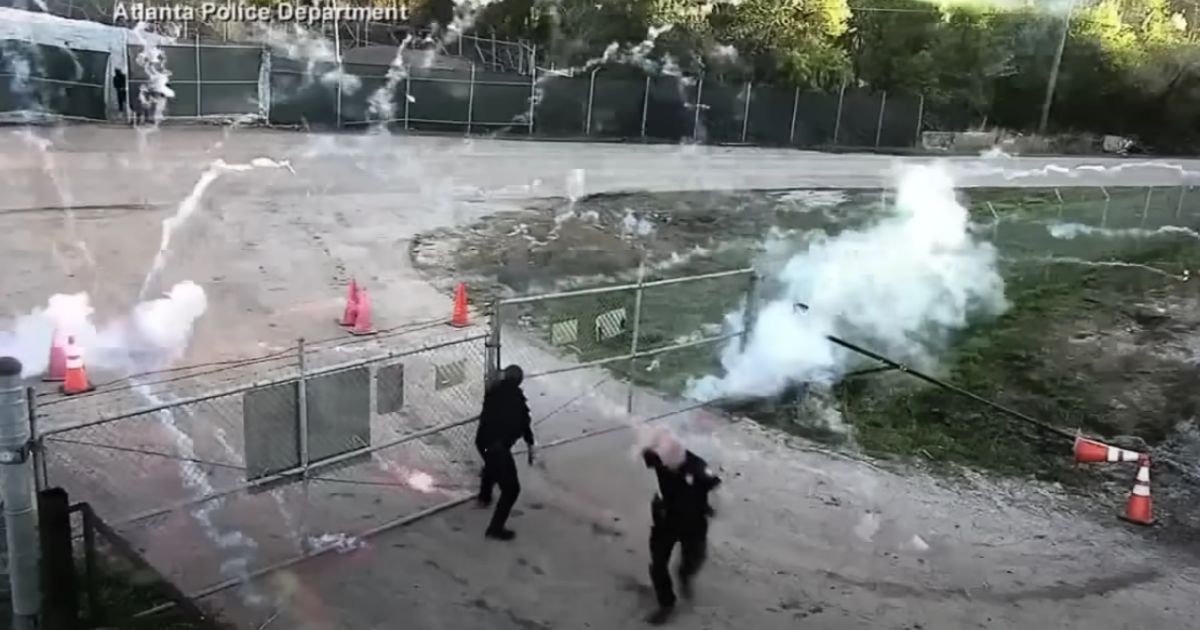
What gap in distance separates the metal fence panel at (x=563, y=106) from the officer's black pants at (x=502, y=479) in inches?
984

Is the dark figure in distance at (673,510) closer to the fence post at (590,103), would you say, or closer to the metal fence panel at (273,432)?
the metal fence panel at (273,432)

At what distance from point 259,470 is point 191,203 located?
39.0 feet

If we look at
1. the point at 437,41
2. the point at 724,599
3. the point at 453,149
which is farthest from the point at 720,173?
the point at 724,599

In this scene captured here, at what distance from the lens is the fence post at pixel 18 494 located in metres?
5.13

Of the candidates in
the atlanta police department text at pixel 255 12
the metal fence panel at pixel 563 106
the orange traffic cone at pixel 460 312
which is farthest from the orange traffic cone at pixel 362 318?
the atlanta police department text at pixel 255 12

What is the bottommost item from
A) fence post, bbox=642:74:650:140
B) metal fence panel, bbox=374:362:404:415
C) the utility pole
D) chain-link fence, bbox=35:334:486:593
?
chain-link fence, bbox=35:334:486:593

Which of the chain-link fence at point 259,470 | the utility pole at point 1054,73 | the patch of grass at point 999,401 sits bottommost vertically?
the patch of grass at point 999,401

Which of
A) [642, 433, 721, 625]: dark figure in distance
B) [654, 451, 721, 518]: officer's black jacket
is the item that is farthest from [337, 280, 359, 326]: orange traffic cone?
[654, 451, 721, 518]: officer's black jacket

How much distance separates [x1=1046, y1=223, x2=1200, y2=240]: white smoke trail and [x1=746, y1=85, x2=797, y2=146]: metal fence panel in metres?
14.2

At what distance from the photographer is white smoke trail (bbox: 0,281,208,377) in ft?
33.2

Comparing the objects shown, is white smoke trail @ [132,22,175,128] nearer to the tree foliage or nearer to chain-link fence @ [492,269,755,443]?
the tree foliage

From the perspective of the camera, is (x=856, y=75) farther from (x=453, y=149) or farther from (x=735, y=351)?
(x=735, y=351)

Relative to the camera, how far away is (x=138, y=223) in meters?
15.9

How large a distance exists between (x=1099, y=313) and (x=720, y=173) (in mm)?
12745
